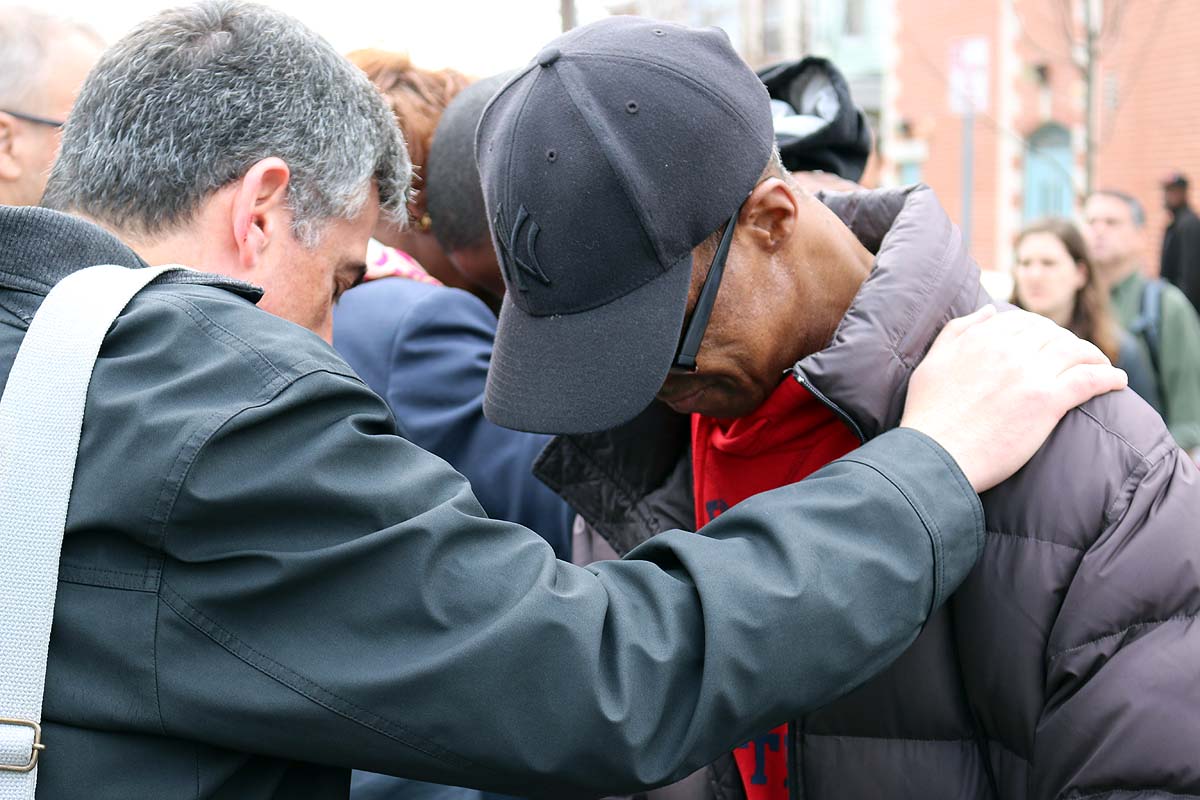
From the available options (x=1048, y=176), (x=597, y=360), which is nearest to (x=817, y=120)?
(x=597, y=360)

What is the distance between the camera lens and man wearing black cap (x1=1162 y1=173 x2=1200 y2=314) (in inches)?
347

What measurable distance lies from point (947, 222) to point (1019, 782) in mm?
817

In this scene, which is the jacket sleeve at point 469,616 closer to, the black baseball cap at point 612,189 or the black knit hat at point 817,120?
the black baseball cap at point 612,189

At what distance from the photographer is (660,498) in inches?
81.3

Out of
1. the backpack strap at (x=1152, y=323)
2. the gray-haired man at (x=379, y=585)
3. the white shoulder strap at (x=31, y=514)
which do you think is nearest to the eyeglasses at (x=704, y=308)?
the gray-haired man at (x=379, y=585)

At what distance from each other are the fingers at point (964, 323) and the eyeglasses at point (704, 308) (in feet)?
1.07

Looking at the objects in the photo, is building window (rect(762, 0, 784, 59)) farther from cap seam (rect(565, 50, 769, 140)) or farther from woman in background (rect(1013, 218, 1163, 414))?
cap seam (rect(565, 50, 769, 140))

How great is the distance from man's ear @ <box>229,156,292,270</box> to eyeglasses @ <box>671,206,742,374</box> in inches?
24.8

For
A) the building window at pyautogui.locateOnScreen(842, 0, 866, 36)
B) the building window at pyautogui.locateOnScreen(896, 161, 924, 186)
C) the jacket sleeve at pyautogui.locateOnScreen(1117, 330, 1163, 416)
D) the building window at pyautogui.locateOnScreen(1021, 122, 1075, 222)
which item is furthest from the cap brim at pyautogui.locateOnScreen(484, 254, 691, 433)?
the building window at pyautogui.locateOnScreen(842, 0, 866, 36)

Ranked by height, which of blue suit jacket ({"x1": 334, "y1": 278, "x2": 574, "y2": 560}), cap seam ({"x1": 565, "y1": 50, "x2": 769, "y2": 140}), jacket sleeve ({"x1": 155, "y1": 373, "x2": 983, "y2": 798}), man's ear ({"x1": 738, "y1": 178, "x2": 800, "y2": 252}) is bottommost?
blue suit jacket ({"x1": 334, "y1": 278, "x2": 574, "y2": 560})

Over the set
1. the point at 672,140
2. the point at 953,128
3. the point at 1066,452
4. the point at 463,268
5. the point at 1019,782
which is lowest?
the point at 953,128

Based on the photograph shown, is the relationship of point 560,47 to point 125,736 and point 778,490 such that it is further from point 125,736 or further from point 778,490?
point 125,736

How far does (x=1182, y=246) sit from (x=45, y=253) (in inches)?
361

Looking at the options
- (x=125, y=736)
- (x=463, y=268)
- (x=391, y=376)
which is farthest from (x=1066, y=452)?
(x=463, y=268)
